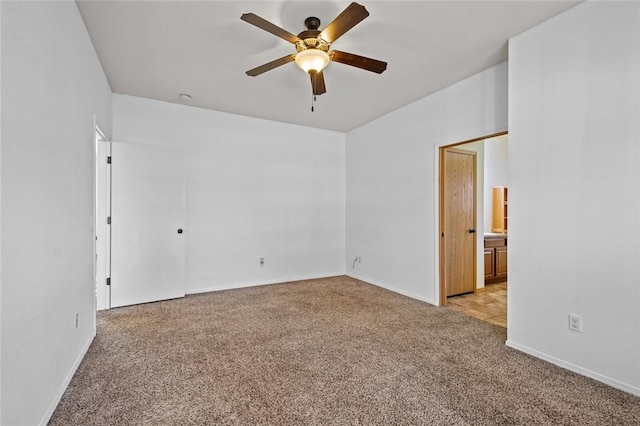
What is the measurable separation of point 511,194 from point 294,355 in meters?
2.33

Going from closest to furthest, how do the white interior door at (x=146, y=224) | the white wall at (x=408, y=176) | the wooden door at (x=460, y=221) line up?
the white wall at (x=408, y=176), the white interior door at (x=146, y=224), the wooden door at (x=460, y=221)

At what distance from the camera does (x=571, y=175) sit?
2.28 meters

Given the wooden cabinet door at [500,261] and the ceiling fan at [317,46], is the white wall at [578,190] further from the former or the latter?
the wooden cabinet door at [500,261]

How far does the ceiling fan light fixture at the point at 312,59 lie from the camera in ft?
7.71

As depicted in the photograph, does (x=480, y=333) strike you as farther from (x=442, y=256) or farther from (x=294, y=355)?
(x=294, y=355)

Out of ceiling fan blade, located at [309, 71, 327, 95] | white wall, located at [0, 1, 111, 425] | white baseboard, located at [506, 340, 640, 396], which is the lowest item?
white baseboard, located at [506, 340, 640, 396]

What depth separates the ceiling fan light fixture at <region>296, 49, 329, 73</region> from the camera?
92.5 inches

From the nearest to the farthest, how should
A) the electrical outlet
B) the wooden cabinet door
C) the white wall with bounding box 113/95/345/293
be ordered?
the electrical outlet → the white wall with bounding box 113/95/345/293 → the wooden cabinet door

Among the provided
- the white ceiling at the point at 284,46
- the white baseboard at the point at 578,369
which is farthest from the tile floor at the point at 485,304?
the white ceiling at the point at 284,46

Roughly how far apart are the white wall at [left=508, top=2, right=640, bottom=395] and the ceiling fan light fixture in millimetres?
1684

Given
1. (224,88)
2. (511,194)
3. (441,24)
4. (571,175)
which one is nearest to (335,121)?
(224,88)

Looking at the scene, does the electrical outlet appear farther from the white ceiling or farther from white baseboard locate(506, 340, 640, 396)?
the white ceiling

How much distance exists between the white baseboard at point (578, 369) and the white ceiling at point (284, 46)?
2684mm

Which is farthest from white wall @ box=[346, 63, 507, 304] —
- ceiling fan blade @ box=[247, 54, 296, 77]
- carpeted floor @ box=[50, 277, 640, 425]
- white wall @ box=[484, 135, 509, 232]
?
white wall @ box=[484, 135, 509, 232]
